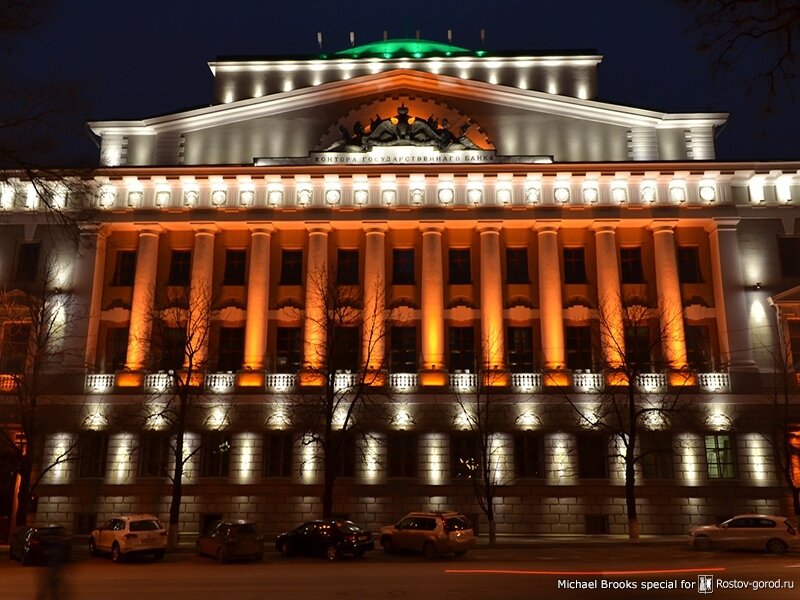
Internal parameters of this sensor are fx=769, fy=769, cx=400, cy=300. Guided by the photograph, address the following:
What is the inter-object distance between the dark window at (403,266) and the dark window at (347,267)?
209cm

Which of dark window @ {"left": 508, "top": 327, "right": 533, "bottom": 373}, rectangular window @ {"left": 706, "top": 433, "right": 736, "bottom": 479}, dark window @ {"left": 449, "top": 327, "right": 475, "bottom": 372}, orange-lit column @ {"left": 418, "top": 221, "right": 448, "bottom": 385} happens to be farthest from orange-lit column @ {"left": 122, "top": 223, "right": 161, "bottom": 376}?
rectangular window @ {"left": 706, "top": 433, "right": 736, "bottom": 479}

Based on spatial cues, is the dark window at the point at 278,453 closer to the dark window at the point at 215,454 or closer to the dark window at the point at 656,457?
the dark window at the point at 215,454

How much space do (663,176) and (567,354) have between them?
1107 centimetres

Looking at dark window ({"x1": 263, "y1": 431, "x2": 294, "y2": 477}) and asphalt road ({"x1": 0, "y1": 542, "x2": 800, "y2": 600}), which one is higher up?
dark window ({"x1": 263, "y1": 431, "x2": 294, "y2": 477})

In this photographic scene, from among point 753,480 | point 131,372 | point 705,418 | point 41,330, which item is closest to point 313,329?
point 131,372

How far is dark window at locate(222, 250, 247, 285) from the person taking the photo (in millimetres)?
41750

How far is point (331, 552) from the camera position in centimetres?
2569

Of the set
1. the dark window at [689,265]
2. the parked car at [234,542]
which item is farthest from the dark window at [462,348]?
the parked car at [234,542]

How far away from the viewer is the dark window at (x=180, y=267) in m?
41.7

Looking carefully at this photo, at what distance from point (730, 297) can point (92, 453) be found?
1288 inches

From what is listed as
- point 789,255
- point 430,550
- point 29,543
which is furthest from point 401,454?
point 789,255

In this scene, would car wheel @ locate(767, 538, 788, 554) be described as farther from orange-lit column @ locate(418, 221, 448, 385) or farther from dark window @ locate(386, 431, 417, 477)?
orange-lit column @ locate(418, 221, 448, 385)

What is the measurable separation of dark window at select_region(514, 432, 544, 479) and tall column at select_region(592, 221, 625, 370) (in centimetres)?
504

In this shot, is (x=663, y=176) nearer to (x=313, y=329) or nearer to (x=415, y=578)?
(x=313, y=329)
